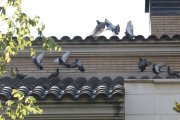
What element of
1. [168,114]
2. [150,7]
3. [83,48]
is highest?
[150,7]

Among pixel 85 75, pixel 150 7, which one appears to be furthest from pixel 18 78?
pixel 150 7

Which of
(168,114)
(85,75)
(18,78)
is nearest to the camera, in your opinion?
(168,114)

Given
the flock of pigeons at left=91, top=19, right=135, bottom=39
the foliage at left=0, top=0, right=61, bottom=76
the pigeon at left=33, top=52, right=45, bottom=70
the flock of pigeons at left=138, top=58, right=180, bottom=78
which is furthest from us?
the flock of pigeons at left=91, top=19, right=135, bottom=39

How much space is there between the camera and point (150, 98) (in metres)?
8.19

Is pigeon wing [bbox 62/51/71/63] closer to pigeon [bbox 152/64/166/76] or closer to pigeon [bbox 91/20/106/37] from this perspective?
pigeon [bbox 91/20/106/37]

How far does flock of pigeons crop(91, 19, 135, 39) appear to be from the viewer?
36.5 ft

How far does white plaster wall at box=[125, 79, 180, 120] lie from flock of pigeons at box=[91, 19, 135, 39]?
9.45 ft

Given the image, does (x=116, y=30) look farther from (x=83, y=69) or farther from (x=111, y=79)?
(x=111, y=79)

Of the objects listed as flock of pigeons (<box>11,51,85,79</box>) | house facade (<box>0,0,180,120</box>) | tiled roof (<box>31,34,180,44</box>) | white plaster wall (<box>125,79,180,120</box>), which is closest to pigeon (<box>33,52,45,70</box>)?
flock of pigeons (<box>11,51,85,79</box>)

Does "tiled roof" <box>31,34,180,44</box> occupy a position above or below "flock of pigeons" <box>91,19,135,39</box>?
below

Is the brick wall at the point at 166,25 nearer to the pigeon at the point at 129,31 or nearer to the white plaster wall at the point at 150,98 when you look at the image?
the pigeon at the point at 129,31

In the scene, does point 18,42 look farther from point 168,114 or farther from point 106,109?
point 168,114

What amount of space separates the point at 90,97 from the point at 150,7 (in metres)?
5.69

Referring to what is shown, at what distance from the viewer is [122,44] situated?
36.0 feet
